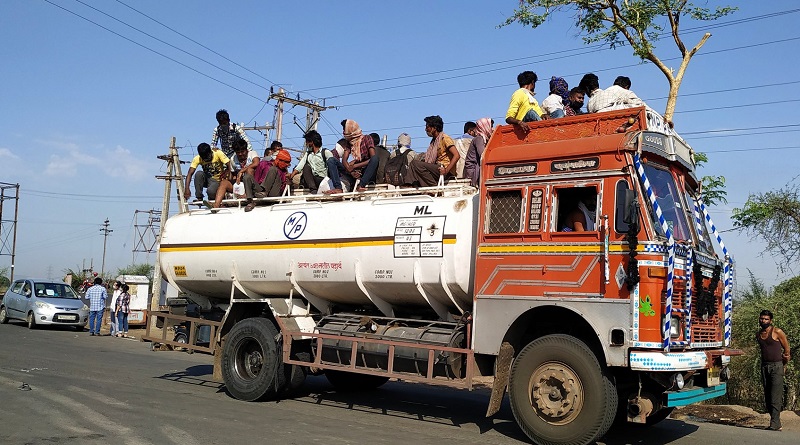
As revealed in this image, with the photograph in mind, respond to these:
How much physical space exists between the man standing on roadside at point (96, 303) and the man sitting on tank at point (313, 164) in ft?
47.3

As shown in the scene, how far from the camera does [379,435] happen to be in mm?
8383

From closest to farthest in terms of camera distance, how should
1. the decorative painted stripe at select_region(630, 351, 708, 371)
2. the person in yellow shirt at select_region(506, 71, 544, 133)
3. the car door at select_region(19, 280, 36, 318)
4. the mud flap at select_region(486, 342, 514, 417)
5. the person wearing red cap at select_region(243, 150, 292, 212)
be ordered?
the decorative painted stripe at select_region(630, 351, 708, 371)
the mud flap at select_region(486, 342, 514, 417)
the person in yellow shirt at select_region(506, 71, 544, 133)
the person wearing red cap at select_region(243, 150, 292, 212)
the car door at select_region(19, 280, 36, 318)

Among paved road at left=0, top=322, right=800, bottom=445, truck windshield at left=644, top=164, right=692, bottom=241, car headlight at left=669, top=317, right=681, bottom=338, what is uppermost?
truck windshield at left=644, top=164, right=692, bottom=241

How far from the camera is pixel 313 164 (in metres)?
12.0

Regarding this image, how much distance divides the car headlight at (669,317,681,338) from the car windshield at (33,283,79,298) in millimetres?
23025

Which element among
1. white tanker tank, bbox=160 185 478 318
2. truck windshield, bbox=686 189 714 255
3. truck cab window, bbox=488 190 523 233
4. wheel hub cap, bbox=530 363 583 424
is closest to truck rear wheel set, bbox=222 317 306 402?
white tanker tank, bbox=160 185 478 318

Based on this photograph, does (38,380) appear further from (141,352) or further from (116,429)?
(141,352)

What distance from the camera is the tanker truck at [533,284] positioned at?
7500 mm

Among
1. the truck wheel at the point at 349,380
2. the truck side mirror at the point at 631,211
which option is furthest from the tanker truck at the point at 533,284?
the truck wheel at the point at 349,380

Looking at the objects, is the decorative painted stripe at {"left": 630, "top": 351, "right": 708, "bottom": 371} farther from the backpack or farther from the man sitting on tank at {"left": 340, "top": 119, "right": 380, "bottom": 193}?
the man sitting on tank at {"left": 340, "top": 119, "right": 380, "bottom": 193}

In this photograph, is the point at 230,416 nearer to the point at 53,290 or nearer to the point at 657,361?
the point at 657,361

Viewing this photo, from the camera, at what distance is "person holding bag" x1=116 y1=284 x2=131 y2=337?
23203 mm

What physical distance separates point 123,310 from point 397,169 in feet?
51.8

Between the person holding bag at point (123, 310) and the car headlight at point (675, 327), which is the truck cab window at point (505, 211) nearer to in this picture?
the car headlight at point (675, 327)
